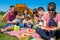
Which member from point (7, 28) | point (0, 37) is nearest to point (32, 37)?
point (0, 37)

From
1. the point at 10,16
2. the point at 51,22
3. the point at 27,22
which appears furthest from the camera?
the point at 27,22

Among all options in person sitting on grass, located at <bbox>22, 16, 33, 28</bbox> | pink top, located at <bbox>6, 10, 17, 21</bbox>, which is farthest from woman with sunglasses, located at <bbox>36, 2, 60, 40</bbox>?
person sitting on grass, located at <bbox>22, 16, 33, 28</bbox>

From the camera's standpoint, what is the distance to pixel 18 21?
7512 mm

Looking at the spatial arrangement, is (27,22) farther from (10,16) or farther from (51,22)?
(51,22)

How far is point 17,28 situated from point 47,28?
1.61m

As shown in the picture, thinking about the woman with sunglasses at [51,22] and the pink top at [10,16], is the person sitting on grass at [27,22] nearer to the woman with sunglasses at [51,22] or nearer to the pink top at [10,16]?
the pink top at [10,16]

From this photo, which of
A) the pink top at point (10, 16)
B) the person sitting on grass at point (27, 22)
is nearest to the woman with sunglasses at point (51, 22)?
the pink top at point (10, 16)

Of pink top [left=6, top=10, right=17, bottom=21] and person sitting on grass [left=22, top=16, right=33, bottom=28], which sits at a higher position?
pink top [left=6, top=10, right=17, bottom=21]

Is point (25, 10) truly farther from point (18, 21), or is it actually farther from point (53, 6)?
point (53, 6)

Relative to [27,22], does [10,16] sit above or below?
above

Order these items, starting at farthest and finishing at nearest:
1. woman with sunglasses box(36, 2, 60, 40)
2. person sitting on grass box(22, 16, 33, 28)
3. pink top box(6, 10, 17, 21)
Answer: person sitting on grass box(22, 16, 33, 28)
pink top box(6, 10, 17, 21)
woman with sunglasses box(36, 2, 60, 40)

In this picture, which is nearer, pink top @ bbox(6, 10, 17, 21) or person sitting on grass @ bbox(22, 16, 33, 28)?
pink top @ bbox(6, 10, 17, 21)

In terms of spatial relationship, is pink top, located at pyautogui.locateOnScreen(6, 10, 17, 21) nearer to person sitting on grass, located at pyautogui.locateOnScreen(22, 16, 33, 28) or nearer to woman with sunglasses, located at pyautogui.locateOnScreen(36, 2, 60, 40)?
person sitting on grass, located at pyautogui.locateOnScreen(22, 16, 33, 28)

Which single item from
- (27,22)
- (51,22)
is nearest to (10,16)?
Answer: (27,22)
